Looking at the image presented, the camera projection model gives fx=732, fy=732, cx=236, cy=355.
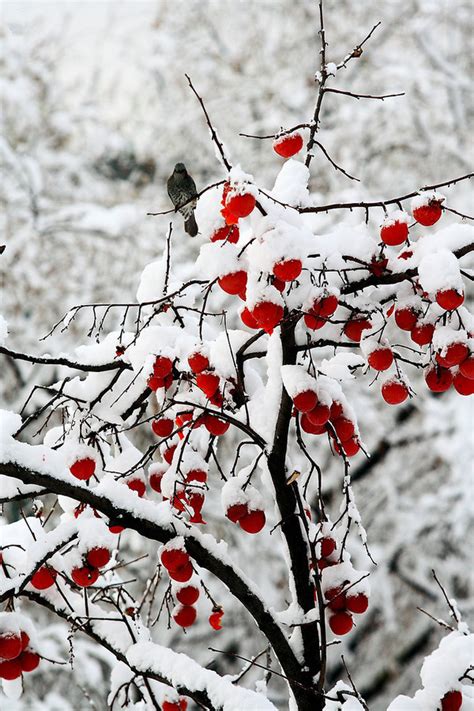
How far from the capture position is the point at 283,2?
301 inches

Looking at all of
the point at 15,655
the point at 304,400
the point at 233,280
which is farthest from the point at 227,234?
the point at 15,655

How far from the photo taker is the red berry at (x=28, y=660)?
1429mm

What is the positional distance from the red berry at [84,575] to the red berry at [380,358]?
65 cm

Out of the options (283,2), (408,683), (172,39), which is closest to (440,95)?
(283,2)

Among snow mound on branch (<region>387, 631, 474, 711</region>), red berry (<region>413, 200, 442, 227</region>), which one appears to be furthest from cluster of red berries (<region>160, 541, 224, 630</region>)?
red berry (<region>413, 200, 442, 227</region>)

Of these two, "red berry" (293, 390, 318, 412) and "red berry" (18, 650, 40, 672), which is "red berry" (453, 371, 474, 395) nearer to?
A: "red berry" (293, 390, 318, 412)

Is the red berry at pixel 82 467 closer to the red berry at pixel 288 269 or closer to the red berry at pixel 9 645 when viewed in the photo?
the red berry at pixel 9 645

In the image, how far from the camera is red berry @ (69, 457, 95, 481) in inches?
56.0

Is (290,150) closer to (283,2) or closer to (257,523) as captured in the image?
(257,523)

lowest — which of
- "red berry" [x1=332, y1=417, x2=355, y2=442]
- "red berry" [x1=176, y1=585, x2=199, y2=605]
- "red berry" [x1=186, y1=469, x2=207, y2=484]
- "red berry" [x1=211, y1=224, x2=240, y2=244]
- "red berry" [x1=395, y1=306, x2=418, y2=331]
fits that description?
"red berry" [x1=176, y1=585, x2=199, y2=605]

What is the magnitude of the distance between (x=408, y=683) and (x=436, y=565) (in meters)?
1.14

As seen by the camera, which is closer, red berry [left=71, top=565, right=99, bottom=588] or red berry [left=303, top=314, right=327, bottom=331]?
red berry [left=303, top=314, right=327, bottom=331]

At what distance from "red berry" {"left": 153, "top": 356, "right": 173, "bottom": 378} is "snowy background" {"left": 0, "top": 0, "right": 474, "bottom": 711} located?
14.0 ft

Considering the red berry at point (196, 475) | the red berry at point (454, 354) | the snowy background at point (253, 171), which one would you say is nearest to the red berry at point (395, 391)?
the red berry at point (454, 354)
